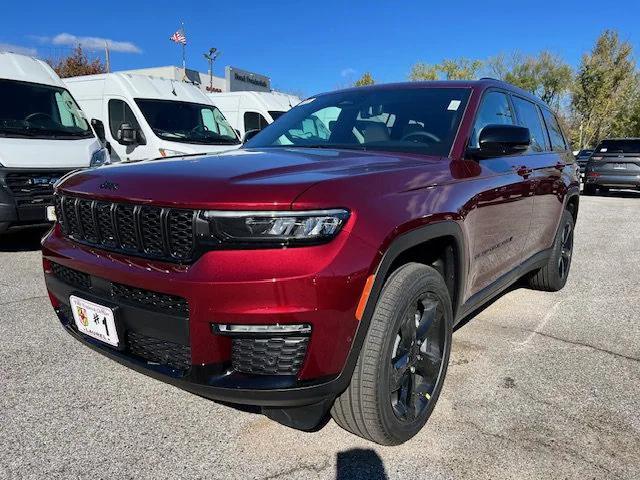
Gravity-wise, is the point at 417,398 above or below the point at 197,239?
below

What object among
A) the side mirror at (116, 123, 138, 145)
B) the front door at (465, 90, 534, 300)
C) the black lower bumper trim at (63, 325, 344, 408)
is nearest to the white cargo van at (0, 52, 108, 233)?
the side mirror at (116, 123, 138, 145)

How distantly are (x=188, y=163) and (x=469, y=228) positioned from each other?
1469 mm

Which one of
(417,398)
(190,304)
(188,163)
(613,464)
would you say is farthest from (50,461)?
(613,464)

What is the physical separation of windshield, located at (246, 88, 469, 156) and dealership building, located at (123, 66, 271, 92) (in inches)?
839

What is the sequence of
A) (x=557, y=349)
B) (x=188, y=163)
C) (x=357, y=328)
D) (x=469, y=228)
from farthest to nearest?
(x=557, y=349)
(x=469, y=228)
(x=188, y=163)
(x=357, y=328)

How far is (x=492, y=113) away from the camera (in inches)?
132

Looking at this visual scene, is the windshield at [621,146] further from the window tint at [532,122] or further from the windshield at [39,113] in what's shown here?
the windshield at [39,113]

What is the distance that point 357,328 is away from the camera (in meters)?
1.95

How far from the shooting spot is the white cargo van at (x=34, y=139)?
5766 mm

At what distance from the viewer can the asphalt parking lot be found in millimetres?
2215

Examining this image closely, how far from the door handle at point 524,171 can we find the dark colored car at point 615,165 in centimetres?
1341

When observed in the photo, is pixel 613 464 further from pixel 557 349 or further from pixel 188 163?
pixel 188 163

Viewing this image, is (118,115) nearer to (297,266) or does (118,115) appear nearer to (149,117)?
(149,117)

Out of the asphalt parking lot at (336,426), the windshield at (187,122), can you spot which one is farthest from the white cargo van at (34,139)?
the asphalt parking lot at (336,426)
